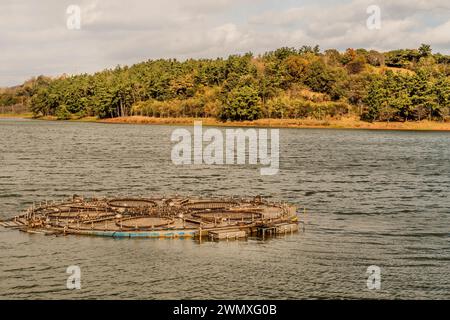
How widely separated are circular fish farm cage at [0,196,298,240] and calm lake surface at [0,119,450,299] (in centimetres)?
136

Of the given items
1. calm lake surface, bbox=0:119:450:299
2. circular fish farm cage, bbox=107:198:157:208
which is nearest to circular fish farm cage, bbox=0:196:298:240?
circular fish farm cage, bbox=107:198:157:208

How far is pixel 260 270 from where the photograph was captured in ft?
144

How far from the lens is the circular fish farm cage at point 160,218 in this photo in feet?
169

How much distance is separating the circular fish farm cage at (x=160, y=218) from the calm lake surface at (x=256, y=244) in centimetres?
136

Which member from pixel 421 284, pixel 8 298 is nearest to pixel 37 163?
pixel 8 298

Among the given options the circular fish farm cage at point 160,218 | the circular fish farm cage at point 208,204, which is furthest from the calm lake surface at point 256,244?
the circular fish farm cage at point 208,204

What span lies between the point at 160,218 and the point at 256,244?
404 inches

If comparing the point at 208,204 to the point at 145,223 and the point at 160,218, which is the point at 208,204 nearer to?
the point at 160,218

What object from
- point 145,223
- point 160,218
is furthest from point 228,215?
point 145,223

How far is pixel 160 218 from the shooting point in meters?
55.6

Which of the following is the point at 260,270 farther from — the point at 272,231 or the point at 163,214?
the point at 163,214

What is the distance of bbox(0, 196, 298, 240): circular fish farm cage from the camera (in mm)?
51625
